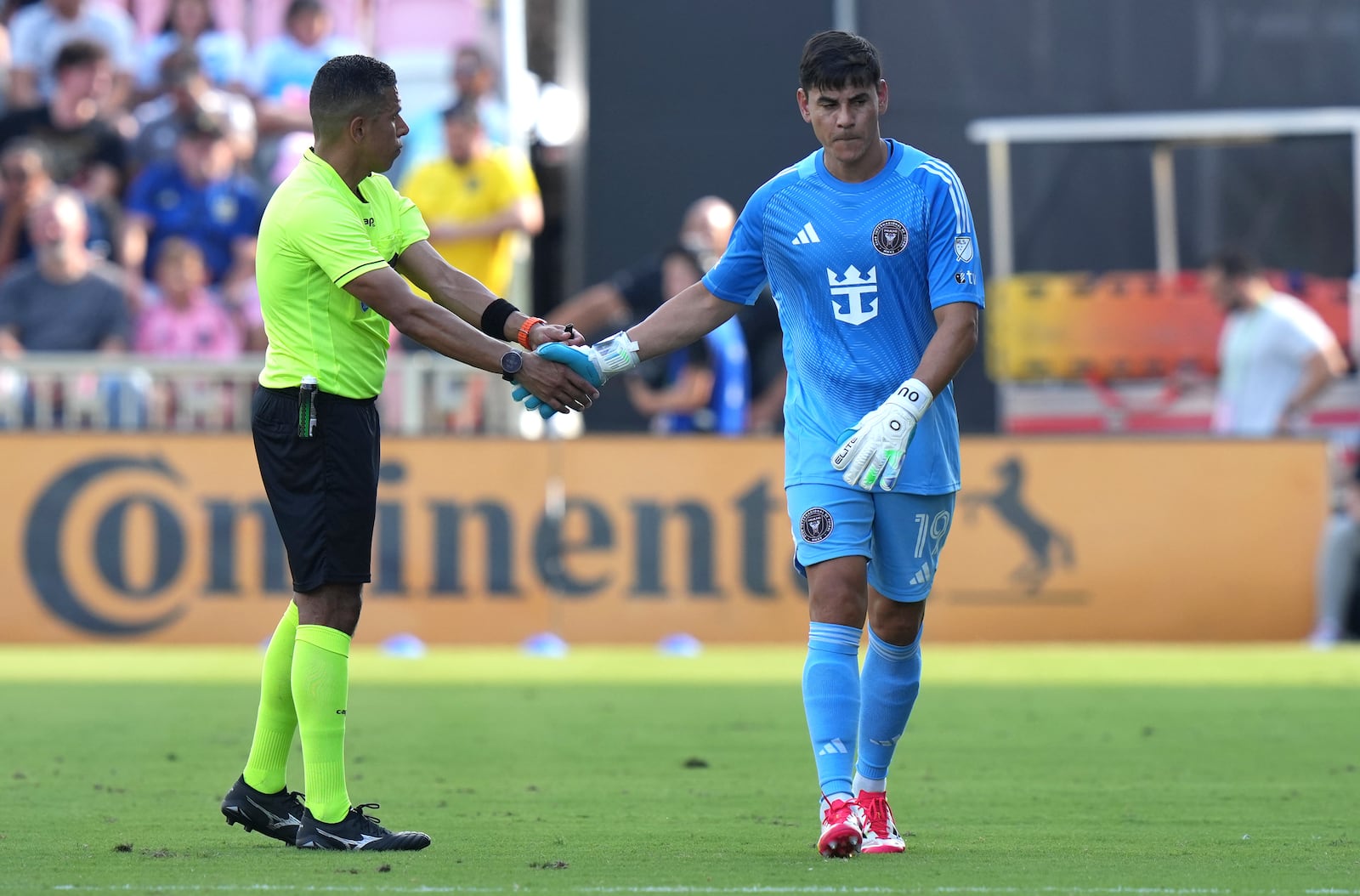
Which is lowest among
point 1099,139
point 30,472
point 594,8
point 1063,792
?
point 1063,792

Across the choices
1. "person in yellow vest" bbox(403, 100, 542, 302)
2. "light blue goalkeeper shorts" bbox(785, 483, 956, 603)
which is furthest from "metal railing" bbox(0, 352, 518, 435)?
"light blue goalkeeper shorts" bbox(785, 483, 956, 603)

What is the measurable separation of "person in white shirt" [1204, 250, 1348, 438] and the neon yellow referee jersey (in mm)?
10383

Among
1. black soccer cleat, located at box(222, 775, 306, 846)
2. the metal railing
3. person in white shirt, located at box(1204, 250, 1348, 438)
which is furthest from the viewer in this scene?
person in white shirt, located at box(1204, 250, 1348, 438)

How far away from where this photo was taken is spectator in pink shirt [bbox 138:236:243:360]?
15891 mm

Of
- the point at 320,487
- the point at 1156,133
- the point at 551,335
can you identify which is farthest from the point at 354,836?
the point at 1156,133

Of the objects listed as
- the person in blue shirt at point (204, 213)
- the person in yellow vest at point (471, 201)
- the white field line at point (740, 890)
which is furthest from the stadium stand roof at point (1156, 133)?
the white field line at point (740, 890)

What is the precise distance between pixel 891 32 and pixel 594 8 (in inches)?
99.8

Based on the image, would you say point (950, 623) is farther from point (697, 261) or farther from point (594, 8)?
point (594, 8)

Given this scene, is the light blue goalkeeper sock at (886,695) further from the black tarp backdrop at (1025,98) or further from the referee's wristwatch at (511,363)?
the black tarp backdrop at (1025,98)

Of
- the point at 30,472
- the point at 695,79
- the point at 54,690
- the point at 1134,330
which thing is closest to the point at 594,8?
the point at 695,79

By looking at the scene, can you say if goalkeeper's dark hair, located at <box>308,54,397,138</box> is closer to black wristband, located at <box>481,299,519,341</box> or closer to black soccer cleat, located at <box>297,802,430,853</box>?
black wristband, located at <box>481,299,519,341</box>

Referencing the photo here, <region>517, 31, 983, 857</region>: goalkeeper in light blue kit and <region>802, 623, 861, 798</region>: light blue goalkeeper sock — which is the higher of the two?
<region>517, 31, 983, 857</region>: goalkeeper in light blue kit

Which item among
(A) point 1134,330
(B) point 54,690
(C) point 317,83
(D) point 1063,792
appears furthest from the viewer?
(A) point 1134,330

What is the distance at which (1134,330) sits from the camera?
687 inches
